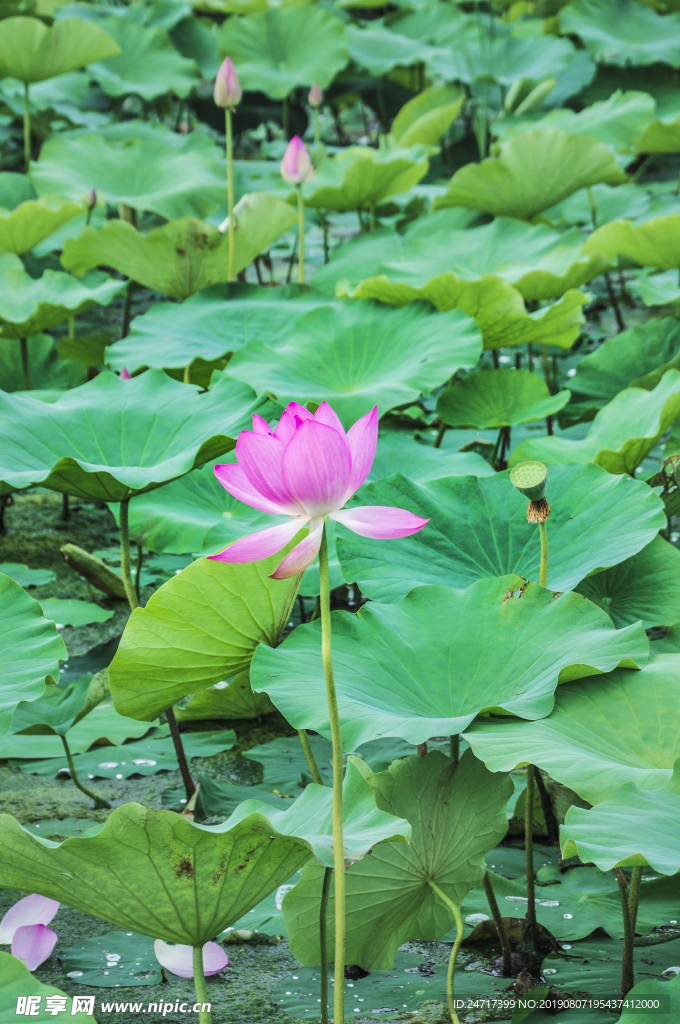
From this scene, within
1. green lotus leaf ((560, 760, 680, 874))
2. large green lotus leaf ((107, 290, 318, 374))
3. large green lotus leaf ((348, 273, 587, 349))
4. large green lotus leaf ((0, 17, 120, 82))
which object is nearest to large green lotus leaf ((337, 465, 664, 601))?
green lotus leaf ((560, 760, 680, 874))

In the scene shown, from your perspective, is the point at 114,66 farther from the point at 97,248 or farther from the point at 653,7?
the point at 653,7

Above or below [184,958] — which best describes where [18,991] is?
above

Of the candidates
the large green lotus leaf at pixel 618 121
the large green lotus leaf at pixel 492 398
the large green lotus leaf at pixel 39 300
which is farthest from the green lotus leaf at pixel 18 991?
the large green lotus leaf at pixel 618 121

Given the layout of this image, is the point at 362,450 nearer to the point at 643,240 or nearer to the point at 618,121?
the point at 643,240

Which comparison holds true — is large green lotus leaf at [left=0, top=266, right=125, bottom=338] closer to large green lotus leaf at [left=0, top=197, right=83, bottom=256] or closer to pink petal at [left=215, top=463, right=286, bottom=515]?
large green lotus leaf at [left=0, top=197, right=83, bottom=256]

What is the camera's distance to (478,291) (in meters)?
1.76

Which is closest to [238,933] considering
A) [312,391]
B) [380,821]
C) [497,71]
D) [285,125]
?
[380,821]

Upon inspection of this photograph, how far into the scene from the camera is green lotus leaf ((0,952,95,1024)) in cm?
61

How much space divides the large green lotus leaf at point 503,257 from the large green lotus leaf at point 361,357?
0.22 metres

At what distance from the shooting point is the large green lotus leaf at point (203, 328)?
1.84 m

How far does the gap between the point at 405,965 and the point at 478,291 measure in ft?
4.06

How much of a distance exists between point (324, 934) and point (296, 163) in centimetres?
169

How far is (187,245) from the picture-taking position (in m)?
2.09

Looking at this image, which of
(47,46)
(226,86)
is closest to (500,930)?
(226,86)
